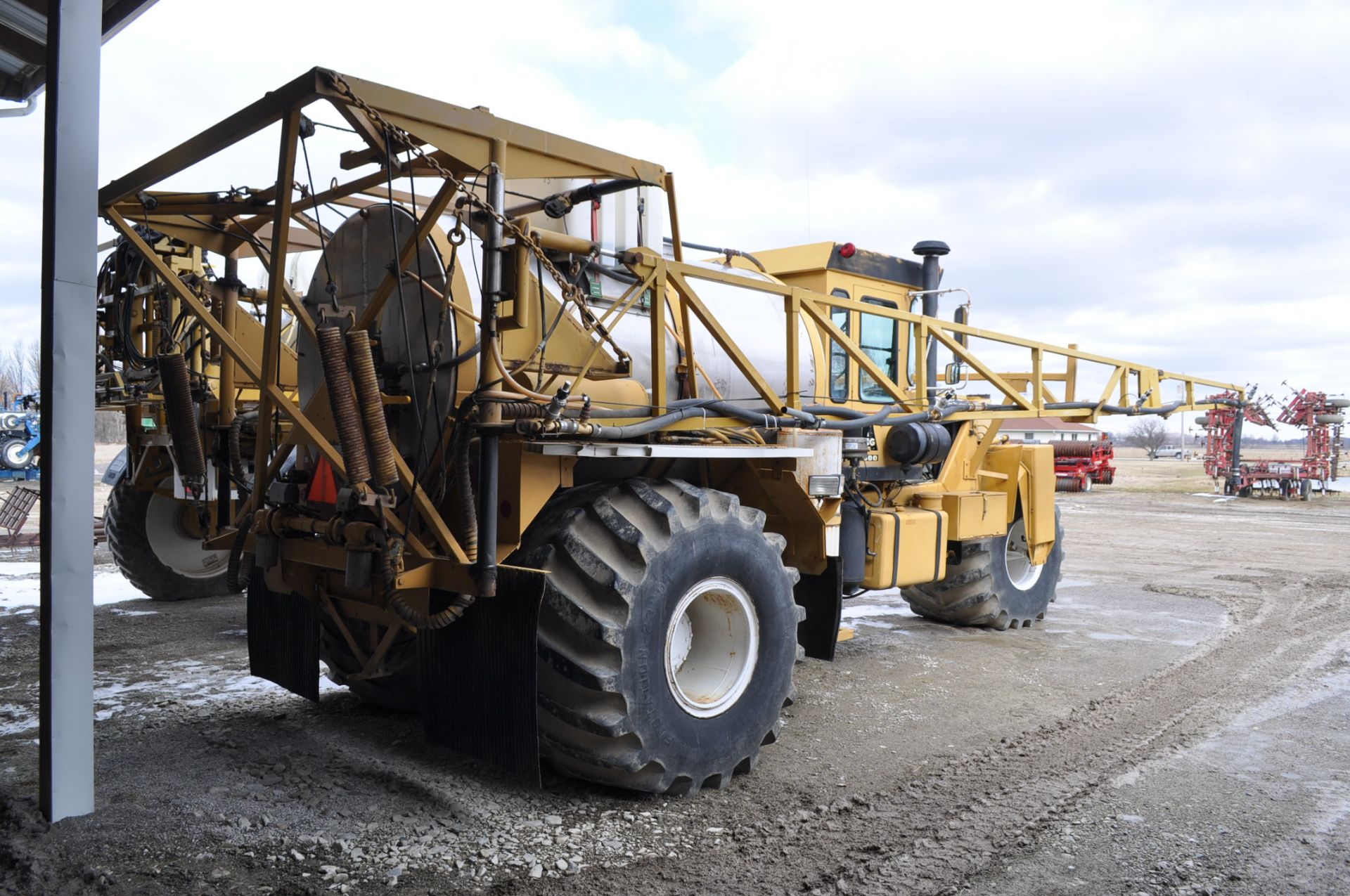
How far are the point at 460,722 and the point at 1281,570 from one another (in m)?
11.4

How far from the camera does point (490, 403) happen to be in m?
3.63

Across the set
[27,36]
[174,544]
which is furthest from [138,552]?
[27,36]

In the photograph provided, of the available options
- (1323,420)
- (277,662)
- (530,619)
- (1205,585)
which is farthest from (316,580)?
(1323,420)

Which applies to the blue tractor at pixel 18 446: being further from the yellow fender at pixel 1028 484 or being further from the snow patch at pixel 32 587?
the yellow fender at pixel 1028 484

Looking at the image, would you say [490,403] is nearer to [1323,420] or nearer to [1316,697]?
[1316,697]

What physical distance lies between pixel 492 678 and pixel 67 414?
1863 millimetres

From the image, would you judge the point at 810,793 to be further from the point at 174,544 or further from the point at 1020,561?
the point at 174,544

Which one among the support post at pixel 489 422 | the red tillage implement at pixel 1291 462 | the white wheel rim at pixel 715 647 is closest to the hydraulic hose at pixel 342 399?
the support post at pixel 489 422

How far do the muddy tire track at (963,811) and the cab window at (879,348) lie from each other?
261 cm

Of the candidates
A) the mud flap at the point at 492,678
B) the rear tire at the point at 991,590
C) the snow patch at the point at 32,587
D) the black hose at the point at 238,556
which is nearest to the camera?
the mud flap at the point at 492,678

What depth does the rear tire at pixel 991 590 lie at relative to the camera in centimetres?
779

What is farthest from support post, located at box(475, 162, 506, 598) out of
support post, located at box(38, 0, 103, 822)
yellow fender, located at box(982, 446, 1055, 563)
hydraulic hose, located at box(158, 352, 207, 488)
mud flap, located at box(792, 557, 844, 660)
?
→ yellow fender, located at box(982, 446, 1055, 563)

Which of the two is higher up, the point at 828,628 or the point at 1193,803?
the point at 828,628

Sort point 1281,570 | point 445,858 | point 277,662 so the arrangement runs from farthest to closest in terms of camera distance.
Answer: point 1281,570 → point 277,662 → point 445,858
